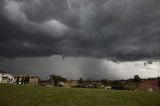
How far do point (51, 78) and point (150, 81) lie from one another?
80.0 meters

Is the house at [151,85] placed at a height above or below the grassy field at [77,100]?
above

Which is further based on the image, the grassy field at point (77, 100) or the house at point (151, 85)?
the house at point (151, 85)

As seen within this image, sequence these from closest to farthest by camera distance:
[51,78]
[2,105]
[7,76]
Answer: [2,105] → [7,76] → [51,78]

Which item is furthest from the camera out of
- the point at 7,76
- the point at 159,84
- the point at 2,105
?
the point at 7,76

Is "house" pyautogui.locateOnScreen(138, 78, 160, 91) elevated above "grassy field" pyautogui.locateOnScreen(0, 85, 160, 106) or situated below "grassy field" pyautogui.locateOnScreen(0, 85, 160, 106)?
above

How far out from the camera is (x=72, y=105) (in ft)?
72.0

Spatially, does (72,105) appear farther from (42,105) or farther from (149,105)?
(149,105)

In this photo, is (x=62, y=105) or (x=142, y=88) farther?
(x=142, y=88)

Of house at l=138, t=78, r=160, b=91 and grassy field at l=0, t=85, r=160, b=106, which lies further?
house at l=138, t=78, r=160, b=91

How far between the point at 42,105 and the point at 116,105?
271 inches

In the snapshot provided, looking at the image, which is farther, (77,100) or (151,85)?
(151,85)

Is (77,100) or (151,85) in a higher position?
(151,85)

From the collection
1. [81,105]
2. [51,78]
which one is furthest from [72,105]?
[51,78]

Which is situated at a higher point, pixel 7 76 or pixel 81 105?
pixel 7 76
